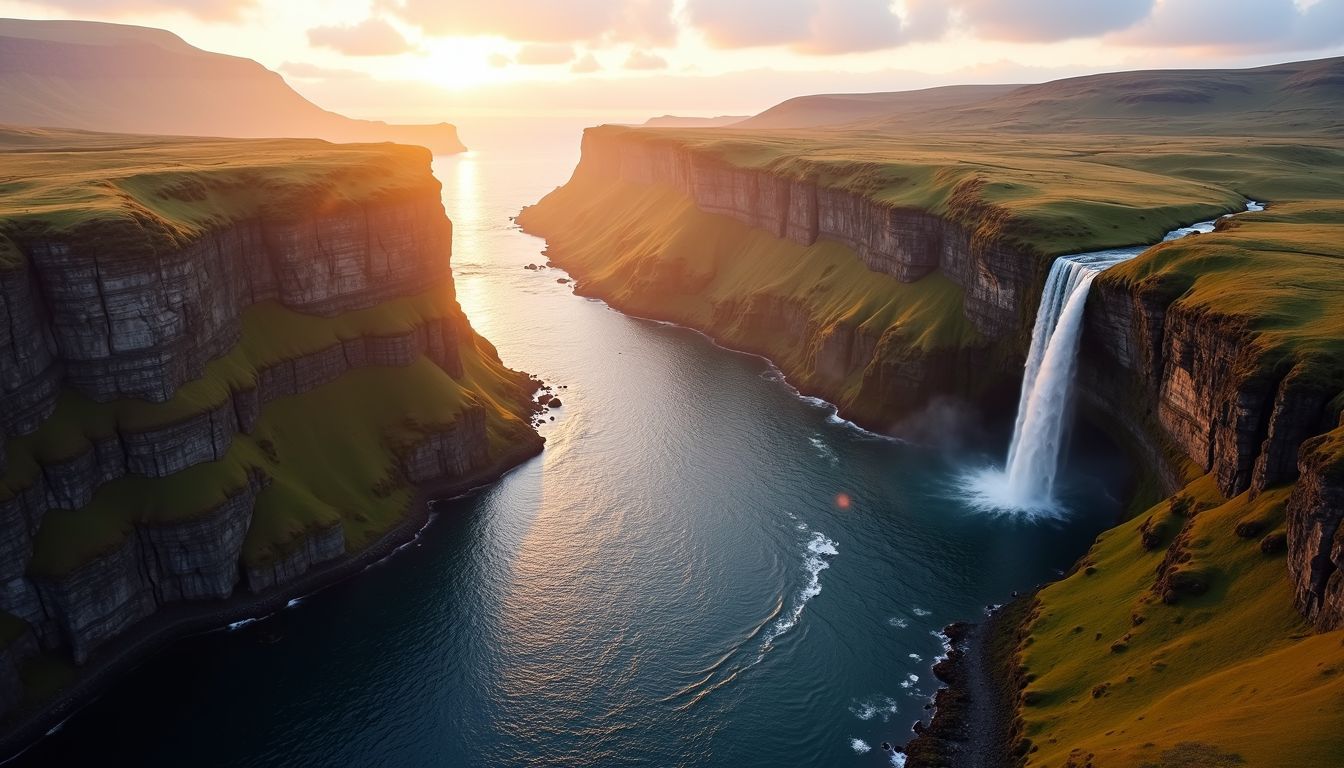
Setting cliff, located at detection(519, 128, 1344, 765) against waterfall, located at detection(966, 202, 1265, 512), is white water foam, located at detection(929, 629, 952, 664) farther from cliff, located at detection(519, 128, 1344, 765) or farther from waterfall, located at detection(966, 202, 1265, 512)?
waterfall, located at detection(966, 202, 1265, 512)

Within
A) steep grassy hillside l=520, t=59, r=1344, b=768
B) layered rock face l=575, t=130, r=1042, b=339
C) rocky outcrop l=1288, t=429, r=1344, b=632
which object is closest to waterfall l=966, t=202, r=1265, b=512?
steep grassy hillside l=520, t=59, r=1344, b=768

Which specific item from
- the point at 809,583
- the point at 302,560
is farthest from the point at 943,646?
the point at 302,560

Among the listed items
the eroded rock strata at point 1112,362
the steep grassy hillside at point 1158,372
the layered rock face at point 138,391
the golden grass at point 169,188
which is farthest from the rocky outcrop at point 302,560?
the eroded rock strata at point 1112,362

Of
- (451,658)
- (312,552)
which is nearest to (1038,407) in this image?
(451,658)

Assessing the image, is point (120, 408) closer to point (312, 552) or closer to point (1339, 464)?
point (312, 552)

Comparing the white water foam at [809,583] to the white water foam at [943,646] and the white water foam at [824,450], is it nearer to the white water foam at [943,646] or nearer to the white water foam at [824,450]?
the white water foam at [943,646]
